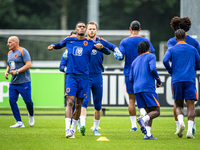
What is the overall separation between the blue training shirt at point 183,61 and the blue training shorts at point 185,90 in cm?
8

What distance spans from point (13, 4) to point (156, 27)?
11.9 m

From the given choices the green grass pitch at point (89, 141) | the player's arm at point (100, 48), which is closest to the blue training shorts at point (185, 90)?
the green grass pitch at point (89, 141)

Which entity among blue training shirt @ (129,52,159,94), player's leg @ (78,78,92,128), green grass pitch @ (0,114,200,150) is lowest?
green grass pitch @ (0,114,200,150)

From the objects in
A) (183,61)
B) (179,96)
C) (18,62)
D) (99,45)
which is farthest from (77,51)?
(18,62)

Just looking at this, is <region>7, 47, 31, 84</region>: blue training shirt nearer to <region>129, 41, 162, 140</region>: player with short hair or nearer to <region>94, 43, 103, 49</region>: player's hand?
<region>94, 43, 103, 49</region>: player's hand

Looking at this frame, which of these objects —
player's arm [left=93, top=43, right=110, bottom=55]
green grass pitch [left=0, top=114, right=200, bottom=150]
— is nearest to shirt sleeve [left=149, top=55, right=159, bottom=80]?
player's arm [left=93, top=43, right=110, bottom=55]

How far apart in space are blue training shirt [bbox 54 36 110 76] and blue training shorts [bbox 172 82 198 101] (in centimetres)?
151

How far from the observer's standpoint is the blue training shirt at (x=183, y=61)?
7539mm

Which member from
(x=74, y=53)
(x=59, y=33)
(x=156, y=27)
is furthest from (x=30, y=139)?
(x=156, y=27)

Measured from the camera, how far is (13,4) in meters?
34.6

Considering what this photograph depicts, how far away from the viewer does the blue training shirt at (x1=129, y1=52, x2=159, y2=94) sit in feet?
24.0

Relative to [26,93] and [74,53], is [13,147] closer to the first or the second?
[74,53]

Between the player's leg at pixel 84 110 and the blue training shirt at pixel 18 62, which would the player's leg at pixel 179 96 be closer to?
the player's leg at pixel 84 110

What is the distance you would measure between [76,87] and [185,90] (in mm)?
1978
